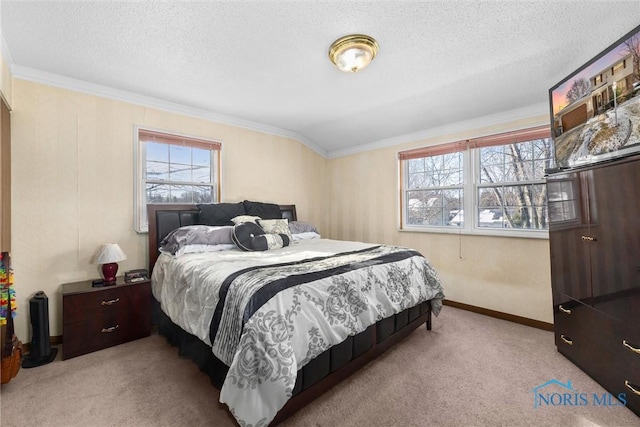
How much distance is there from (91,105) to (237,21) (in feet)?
6.03

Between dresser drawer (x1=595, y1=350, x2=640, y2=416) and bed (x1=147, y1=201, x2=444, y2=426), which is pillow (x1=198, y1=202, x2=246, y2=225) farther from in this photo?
dresser drawer (x1=595, y1=350, x2=640, y2=416)

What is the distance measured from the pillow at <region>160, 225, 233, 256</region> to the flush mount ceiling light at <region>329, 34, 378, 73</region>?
186 cm

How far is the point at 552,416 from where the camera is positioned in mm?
1527

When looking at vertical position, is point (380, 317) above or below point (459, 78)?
below

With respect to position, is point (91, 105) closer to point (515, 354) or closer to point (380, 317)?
point (380, 317)

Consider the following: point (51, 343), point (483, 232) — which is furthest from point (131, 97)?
point (483, 232)

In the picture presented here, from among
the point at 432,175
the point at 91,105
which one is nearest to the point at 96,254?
the point at 91,105

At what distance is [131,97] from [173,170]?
82cm

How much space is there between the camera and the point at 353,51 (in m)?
1.99

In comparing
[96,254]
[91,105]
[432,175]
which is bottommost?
[96,254]

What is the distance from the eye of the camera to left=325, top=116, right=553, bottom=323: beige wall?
9.03 ft

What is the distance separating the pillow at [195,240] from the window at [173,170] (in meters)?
0.47

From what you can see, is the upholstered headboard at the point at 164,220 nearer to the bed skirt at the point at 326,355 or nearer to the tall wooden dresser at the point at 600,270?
the bed skirt at the point at 326,355

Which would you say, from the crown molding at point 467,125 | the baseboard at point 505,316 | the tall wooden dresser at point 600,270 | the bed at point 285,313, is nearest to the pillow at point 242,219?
the bed at point 285,313
